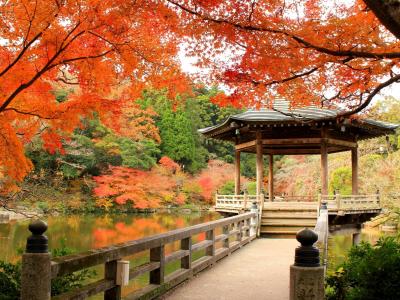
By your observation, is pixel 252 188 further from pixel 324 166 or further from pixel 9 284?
pixel 9 284

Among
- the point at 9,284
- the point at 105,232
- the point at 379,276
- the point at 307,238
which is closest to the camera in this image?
the point at 307,238

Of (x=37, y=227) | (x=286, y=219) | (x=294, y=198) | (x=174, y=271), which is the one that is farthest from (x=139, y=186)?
(x=37, y=227)

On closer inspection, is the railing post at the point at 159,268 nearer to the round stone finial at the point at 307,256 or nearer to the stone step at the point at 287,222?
the round stone finial at the point at 307,256

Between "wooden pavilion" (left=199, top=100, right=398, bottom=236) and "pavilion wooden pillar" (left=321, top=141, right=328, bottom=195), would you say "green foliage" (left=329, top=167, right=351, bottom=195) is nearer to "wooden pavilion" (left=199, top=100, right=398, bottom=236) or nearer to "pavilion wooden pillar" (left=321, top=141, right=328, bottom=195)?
"wooden pavilion" (left=199, top=100, right=398, bottom=236)

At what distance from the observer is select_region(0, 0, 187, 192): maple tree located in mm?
6422

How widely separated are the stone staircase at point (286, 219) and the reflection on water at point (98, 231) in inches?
94.5

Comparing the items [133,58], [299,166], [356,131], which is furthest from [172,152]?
[133,58]

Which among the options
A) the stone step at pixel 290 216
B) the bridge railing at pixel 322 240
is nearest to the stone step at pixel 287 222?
the stone step at pixel 290 216

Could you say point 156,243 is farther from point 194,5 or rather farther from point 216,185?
point 216,185

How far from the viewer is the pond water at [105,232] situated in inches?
567

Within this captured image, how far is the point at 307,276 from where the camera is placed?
274cm

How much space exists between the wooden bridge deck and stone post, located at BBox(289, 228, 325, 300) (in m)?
2.78

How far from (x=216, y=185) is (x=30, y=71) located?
27.6 meters

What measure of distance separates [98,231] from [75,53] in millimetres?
15244
